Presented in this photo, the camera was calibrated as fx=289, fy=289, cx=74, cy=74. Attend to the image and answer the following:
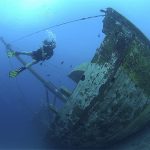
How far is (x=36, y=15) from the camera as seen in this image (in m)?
35.1

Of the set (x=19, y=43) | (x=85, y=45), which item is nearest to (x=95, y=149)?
(x=19, y=43)

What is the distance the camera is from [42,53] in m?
6.83

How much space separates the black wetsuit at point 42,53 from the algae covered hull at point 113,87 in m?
1.37

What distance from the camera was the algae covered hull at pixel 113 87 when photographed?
18.5ft

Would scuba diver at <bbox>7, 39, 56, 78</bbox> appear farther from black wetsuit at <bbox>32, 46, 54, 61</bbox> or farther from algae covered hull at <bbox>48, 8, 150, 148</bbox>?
algae covered hull at <bbox>48, 8, 150, 148</bbox>

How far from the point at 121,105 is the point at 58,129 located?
1.59m

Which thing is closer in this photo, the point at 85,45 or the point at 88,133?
the point at 88,133

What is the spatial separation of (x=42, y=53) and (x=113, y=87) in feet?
6.83

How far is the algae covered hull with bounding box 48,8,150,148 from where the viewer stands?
5.64 meters

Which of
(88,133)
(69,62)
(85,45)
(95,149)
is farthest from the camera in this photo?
(85,45)

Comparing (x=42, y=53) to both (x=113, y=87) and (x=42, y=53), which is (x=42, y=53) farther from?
(x=113, y=87)

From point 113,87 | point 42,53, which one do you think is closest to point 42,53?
point 42,53

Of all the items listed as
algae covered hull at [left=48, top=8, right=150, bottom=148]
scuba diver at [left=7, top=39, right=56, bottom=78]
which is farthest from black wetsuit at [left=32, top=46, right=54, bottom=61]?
algae covered hull at [left=48, top=8, right=150, bottom=148]

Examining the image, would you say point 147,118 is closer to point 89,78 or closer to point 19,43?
point 89,78
